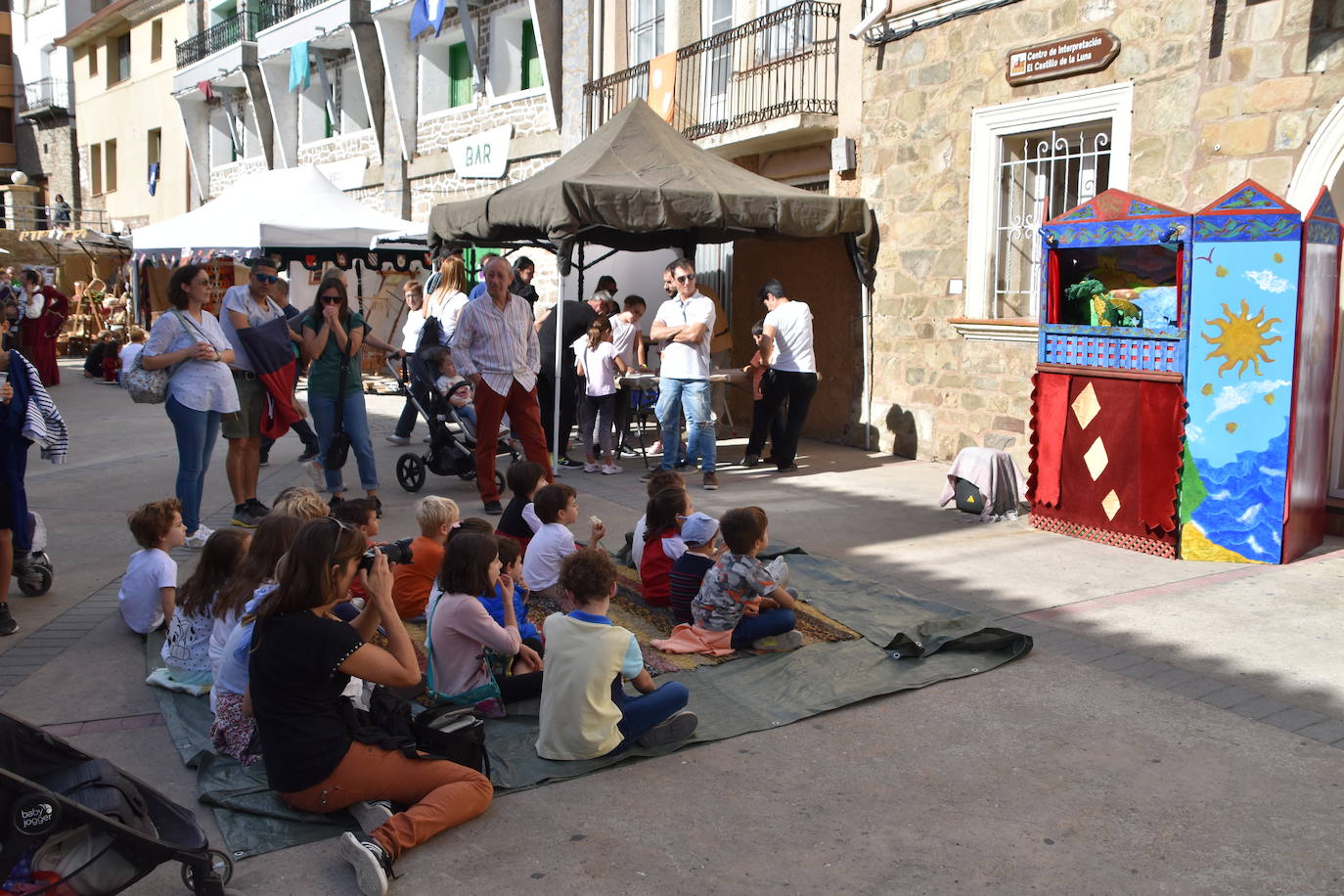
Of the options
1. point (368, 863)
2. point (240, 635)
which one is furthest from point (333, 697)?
point (240, 635)

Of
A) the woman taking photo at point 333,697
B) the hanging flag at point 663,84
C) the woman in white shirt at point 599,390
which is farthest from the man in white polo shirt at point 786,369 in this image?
the woman taking photo at point 333,697

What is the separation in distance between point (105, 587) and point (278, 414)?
1.83 meters

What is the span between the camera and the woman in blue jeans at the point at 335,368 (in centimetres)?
782

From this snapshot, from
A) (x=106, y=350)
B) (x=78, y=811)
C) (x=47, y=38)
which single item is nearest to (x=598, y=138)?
(x=78, y=811)

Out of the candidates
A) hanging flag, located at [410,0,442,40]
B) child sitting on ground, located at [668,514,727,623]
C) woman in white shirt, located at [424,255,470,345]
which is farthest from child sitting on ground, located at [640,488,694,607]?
hanging flag, located at [410,0,442,40]

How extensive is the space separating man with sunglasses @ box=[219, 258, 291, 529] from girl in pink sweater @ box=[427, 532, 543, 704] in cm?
358

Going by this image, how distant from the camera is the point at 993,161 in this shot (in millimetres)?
9656

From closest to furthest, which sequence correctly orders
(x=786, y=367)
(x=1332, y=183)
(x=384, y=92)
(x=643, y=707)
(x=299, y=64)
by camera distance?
(x=643, y=707), (x=1332, y=183), (x=786, y=367), (x=384, y=92), (x=299, y=64)

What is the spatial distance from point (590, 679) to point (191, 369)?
4.28 meters

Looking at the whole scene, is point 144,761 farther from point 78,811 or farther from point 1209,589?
point 1209,589

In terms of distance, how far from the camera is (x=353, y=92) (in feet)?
78.5

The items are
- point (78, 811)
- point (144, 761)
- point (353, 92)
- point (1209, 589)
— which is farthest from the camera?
point (353, 92)

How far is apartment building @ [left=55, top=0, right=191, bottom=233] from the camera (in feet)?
107

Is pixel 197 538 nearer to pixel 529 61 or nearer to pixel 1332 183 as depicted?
pixel 1332 183
